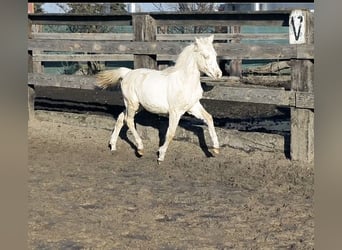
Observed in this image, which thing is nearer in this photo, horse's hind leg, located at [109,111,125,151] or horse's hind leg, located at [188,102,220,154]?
horse's hind leg, located at [188,102,220,154]

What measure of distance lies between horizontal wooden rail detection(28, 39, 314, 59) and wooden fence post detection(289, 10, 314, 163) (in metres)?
0.07

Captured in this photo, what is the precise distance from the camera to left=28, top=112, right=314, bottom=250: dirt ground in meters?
3.08

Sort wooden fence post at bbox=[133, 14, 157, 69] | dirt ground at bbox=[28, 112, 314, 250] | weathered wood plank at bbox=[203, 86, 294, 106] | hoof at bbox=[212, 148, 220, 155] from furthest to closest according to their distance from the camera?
wooden fence post at bbox=[133, 14, 157, 69], hoof at bbox=[212, 148, 220, 155], weathered wood plank at bbox=[203, 86, 294, 106], dirt ground at bbox=[28, 112, 314, 250]

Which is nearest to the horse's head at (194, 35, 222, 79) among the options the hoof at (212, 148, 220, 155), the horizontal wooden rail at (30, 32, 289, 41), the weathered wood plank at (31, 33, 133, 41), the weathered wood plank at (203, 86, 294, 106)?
the weathered wood plank at (203, 86, 294, 106)

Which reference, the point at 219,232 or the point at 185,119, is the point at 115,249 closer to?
the point at 219,232

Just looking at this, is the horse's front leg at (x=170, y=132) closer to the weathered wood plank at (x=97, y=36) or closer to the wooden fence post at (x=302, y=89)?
the wooden fence post at (x=302, y=89)

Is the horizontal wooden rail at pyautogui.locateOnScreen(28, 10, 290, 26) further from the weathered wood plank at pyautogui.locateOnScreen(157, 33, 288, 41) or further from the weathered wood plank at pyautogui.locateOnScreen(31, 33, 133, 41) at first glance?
the weathered wood plank at pyautogui.locateOnScreen(157, 33, 288, 41)

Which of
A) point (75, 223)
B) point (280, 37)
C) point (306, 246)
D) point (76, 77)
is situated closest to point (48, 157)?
point (76, 77)

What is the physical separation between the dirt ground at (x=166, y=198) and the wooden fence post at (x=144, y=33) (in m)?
0.71

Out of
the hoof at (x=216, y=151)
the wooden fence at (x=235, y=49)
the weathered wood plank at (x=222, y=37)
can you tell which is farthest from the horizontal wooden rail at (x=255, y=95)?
the weathered wood plank at (x=222, y=37)

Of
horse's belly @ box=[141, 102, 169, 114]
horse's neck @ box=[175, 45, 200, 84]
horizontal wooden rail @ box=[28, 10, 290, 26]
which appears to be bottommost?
horse's belly @ box=[141, 102, 169, 114]

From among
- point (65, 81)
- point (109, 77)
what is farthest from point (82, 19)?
point (109, 77)

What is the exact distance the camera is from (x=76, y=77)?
6.69 meters
